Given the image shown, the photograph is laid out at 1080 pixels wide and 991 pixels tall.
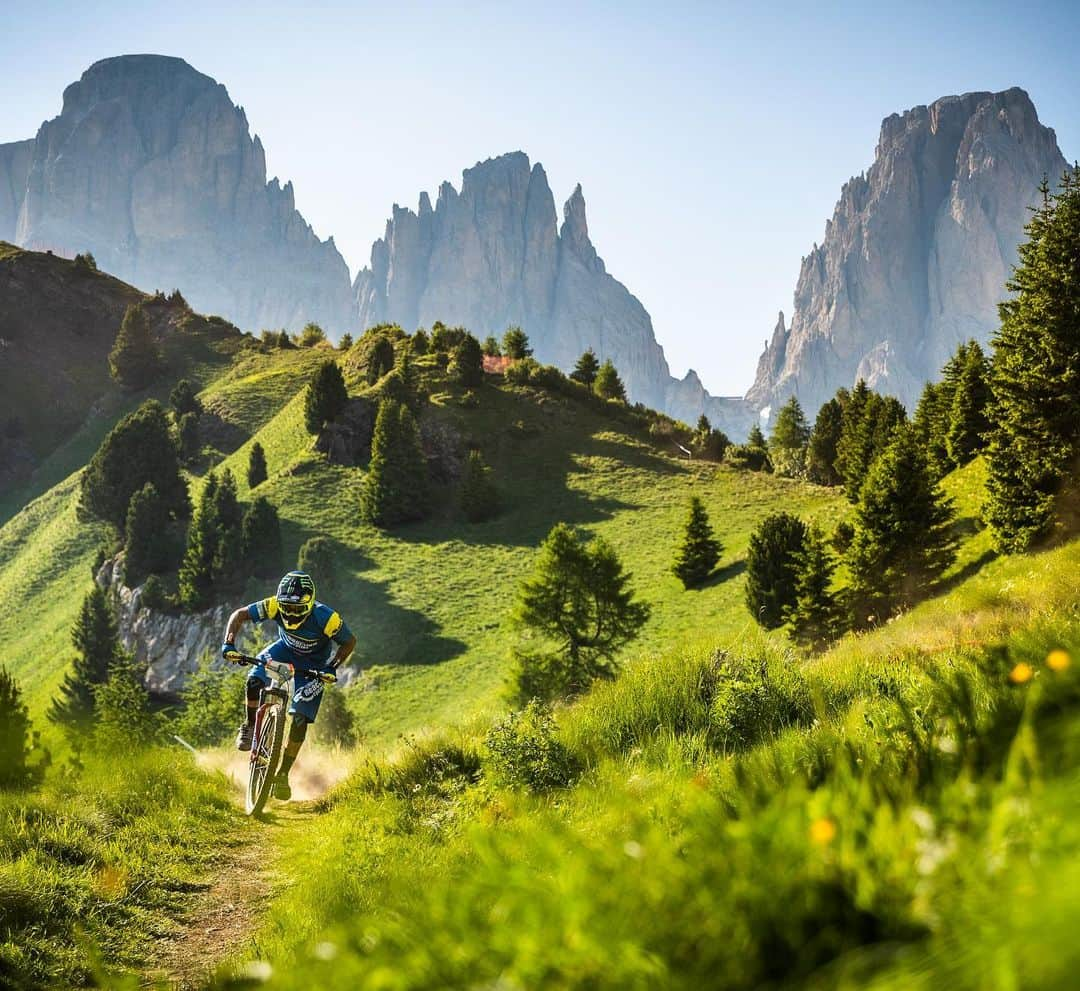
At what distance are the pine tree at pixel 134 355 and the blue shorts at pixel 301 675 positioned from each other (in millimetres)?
82973

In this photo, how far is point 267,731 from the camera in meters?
9.23

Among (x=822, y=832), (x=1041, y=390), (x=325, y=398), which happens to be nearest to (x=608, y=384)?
(x=325, y=398)

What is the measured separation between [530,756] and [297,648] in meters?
4.12

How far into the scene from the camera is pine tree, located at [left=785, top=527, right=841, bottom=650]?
29.6 metres

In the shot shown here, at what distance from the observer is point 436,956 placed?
4.70ft

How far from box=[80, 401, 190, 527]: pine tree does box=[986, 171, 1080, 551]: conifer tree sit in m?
52.8

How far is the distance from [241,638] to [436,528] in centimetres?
1841

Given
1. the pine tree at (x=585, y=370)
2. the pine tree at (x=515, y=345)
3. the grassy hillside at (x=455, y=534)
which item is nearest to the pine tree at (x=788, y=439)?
the grassy hillside at (x=455, y=534)

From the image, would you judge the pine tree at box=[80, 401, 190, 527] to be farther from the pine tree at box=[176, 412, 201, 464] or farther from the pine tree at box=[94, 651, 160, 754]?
the pine tree at box=[94, 651, 160, 754]

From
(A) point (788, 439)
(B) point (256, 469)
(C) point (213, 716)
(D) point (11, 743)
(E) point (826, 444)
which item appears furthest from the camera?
(A) point (788, 439)

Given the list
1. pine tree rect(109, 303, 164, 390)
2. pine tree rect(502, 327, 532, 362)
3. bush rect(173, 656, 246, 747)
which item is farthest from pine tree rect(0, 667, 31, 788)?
pine tree rect(109, 303, 164, 390)

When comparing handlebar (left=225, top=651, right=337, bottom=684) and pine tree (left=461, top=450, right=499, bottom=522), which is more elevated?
pine tree (left=461, top=450, right=499, bottom=522)

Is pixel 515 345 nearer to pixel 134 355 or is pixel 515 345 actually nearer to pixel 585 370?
pixel 585 370

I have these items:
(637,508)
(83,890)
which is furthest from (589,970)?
(637,508)
